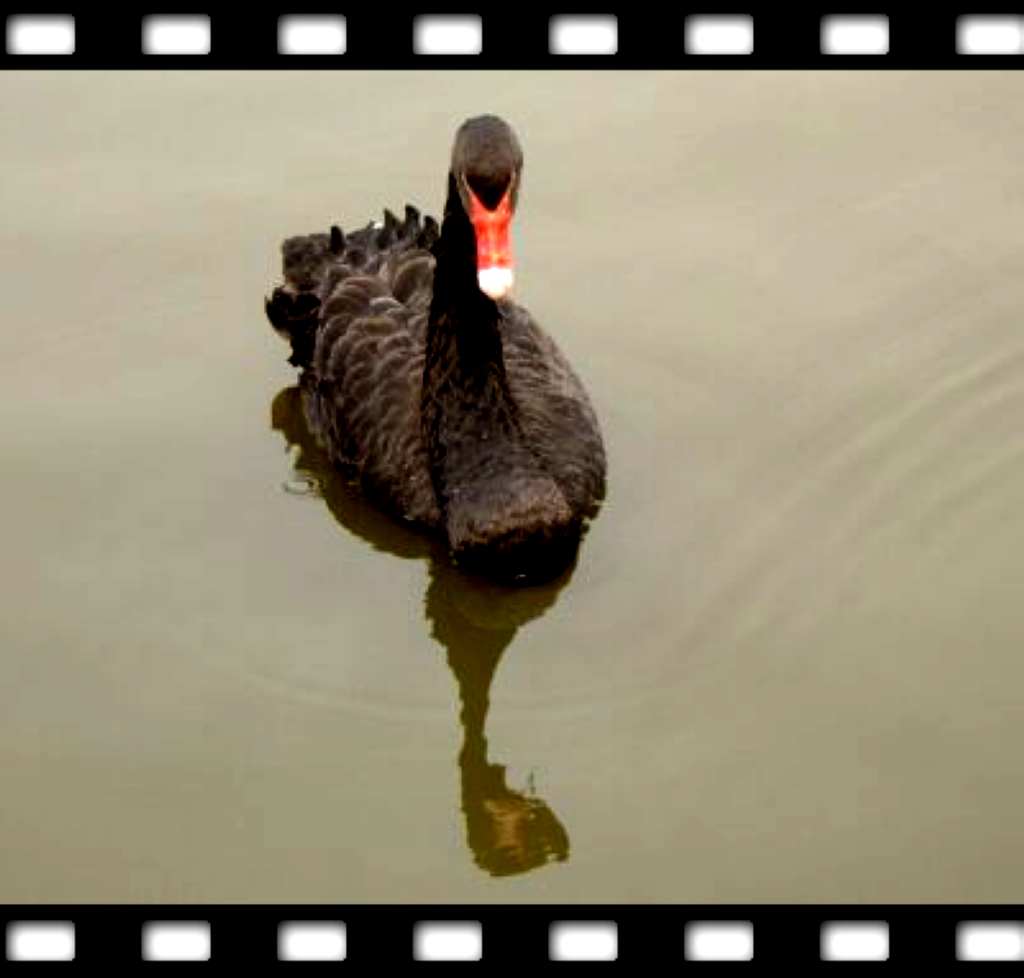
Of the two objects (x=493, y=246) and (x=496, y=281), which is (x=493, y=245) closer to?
(x=493, y=246)

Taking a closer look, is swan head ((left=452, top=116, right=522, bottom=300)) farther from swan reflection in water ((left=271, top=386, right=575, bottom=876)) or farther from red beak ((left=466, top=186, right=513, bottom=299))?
swan reflection in water ((left=271, top=386, right=575, bottom=876))

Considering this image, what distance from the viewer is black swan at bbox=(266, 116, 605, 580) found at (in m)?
4.98

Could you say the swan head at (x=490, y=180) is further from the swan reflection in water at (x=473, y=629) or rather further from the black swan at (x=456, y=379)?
the swan reflection in water at (x=473, y=629)

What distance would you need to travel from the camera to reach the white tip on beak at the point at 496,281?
450cm

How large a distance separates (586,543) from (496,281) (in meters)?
0.95

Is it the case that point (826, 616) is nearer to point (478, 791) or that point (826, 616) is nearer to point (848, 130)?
point (478, 791)

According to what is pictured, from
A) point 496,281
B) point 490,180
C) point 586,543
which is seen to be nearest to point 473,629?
point 586,543

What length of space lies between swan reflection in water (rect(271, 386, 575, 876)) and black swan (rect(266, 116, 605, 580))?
81 millimetres

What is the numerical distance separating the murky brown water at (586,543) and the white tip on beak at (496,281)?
2.93 feet

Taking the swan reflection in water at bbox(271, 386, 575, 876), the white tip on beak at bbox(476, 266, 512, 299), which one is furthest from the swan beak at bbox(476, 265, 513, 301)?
the swan reflection in water at bbox(271, 386, 575, 876)

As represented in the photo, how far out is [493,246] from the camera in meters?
4.61

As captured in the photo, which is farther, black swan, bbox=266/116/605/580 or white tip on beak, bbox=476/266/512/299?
black swan, bbox=266/116/605/580

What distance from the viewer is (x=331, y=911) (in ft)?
14.0

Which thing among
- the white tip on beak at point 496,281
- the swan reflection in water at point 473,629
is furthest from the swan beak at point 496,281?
the swan reflection in water at point 473,629
